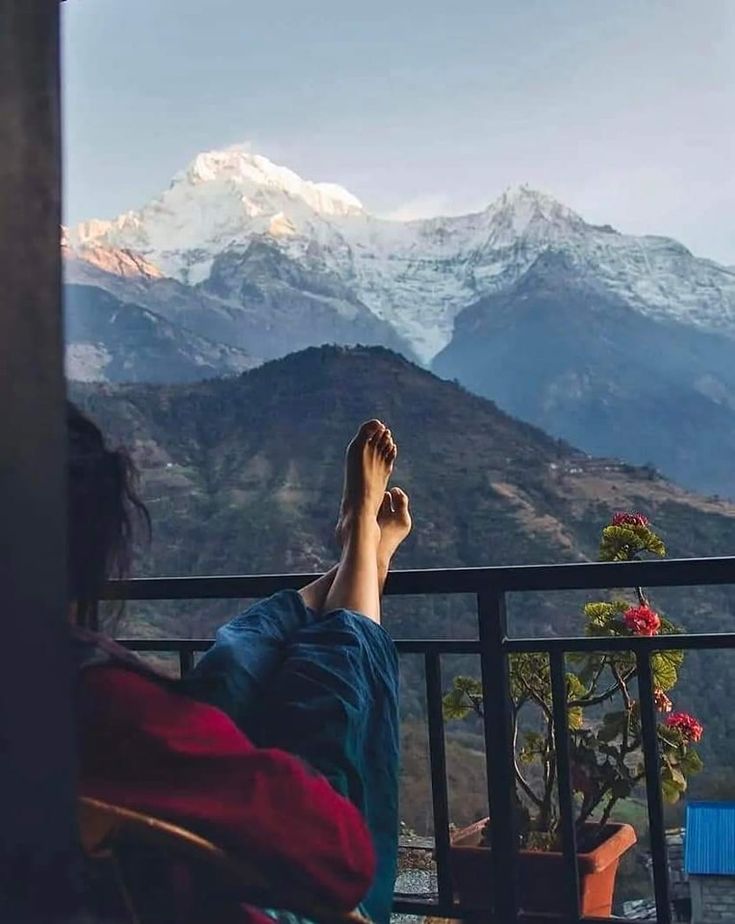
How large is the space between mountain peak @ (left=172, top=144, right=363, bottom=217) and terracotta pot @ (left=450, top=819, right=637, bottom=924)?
13.1 meters

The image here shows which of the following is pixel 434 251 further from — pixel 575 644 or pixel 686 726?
pixel 575 644

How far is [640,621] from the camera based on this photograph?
8.79ft

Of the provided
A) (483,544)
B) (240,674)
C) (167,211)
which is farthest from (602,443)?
(240,674)

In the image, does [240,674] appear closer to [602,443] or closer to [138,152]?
[138,152]

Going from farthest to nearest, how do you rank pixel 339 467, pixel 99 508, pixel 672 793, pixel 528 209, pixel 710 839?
pixel 528 209 → pixel 339 467 → pixel 710 839 → pixel 672 793 → pixel 99 508

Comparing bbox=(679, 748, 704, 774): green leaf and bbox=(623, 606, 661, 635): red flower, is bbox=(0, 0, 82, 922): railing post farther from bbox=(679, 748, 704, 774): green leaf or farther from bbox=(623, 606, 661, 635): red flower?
bbox=(679, 748, 704, 774): green leaf

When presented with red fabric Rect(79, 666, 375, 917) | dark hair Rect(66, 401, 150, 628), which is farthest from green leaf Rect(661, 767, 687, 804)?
dark hair Rect(66, 401, 150, 628)

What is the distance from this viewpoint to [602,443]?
47.9ft

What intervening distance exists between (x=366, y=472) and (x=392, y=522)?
0.33ft

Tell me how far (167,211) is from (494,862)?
14.2 m

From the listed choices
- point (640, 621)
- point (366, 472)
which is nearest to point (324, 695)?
point (366, 472)

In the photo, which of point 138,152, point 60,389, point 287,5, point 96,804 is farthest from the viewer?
point 287,5

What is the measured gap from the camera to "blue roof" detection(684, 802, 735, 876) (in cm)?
373

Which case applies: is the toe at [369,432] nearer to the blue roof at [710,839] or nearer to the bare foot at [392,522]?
the bare foot at [392,522]
